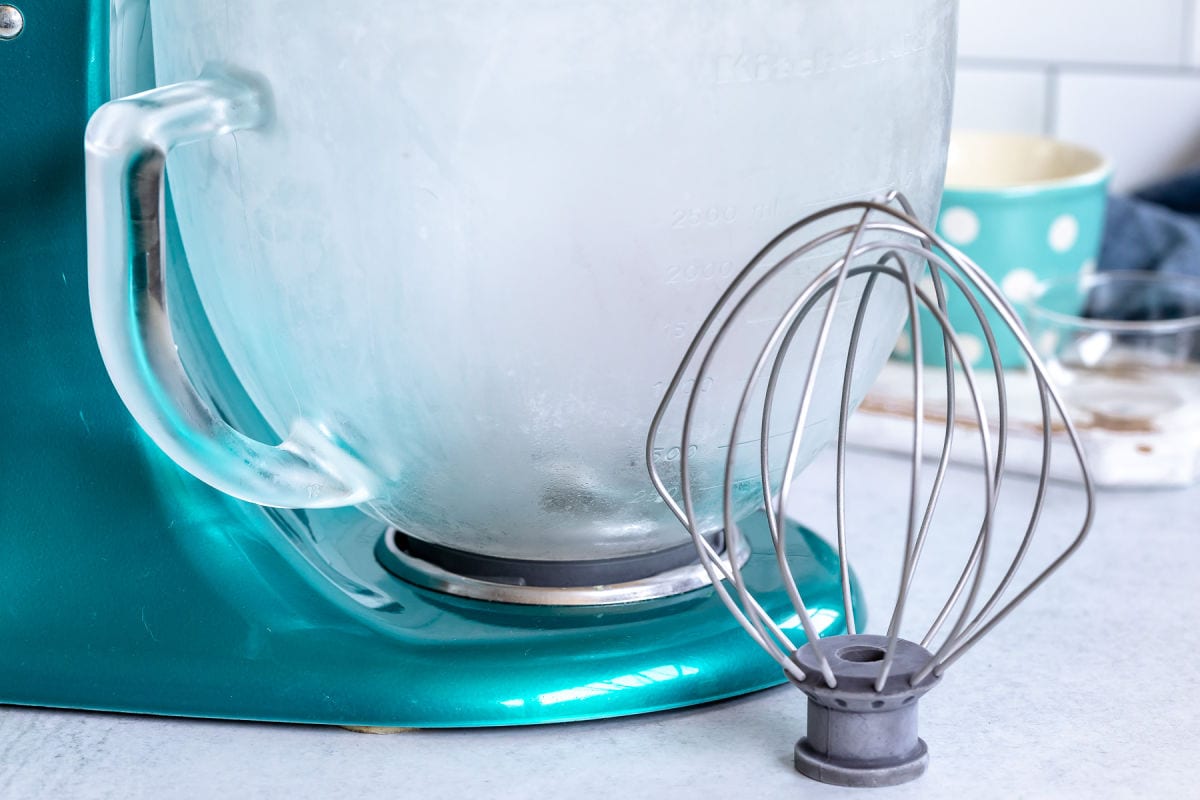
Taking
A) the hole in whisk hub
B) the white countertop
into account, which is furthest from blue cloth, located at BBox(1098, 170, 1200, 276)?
the hole in whisk hub

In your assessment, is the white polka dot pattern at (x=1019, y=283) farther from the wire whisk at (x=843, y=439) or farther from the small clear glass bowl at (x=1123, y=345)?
the wire whisk at (x=843, y=439)

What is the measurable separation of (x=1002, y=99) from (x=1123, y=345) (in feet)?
1.17

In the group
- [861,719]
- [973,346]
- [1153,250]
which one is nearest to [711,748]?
[861,719]

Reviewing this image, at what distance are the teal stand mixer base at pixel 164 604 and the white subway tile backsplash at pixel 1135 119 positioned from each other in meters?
0.67

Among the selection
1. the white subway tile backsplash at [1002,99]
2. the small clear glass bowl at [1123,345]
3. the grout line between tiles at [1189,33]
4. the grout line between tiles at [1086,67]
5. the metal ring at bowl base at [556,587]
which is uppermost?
the grout line between tiles at [1189,33]

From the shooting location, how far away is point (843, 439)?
1.24 ft

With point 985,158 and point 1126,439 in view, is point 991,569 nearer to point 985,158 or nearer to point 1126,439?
point 1126,439

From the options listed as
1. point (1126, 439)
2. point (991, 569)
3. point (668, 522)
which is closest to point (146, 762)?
point (668, 522)

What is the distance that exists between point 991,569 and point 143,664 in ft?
0.88

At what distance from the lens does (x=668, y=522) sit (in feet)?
1.31

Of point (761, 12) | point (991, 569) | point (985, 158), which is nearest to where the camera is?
point (761, 12)

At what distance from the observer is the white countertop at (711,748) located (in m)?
0.36

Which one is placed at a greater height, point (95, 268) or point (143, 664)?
point (95, 268)

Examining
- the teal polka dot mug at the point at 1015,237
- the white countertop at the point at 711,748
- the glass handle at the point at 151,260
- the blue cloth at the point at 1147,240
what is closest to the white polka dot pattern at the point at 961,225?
the teal polka dot mug at the point at 1015,237
